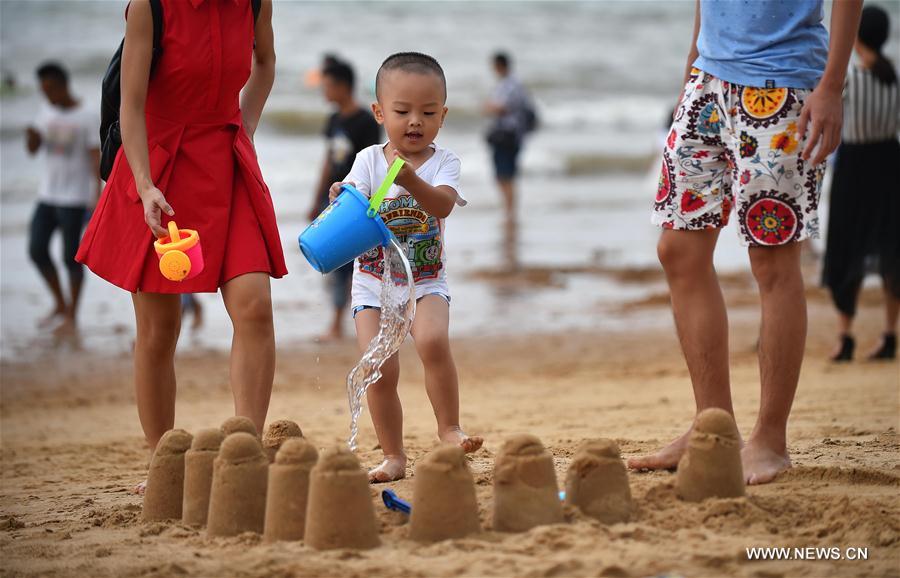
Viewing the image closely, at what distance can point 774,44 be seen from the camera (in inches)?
146

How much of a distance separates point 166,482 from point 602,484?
134cm

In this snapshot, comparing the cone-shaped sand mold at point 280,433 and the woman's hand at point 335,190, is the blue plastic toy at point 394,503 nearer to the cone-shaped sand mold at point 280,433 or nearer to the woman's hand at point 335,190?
the cone-shaped sand mold at point 280,433

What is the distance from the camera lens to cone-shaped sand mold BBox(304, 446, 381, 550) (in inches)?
118

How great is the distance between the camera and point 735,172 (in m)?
3.76

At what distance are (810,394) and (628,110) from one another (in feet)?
65.4

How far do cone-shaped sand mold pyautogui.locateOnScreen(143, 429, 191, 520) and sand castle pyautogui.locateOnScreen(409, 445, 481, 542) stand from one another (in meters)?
0.83

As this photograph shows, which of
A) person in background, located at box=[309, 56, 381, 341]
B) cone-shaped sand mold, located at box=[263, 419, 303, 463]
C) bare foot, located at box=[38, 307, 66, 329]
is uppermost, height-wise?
person in background, located at box=[309, 56, 381, 341]

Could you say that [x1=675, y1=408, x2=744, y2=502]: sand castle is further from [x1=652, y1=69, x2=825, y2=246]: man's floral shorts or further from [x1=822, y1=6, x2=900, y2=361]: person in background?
[x1=822, y1=6, x2=900, y2=361]: person in background

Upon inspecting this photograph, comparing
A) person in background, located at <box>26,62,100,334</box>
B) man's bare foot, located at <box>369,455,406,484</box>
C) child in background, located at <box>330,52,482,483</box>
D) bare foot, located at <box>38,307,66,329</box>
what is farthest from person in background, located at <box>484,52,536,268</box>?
man's bare foot, located at <box>369,455,406,484</box>

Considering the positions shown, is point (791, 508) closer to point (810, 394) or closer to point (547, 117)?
point (810, 394)

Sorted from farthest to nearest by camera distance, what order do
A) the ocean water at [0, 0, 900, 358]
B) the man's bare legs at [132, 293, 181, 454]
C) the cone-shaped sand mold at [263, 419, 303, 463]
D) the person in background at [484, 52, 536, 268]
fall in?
the person in background at [484, 52, 536, 268]
the ocean water at [0, 0, 900, 358]
the man's bare legs at [132, 293, 181, 454]
the cone-shaped sand mold at [263, 419, 303, 463]

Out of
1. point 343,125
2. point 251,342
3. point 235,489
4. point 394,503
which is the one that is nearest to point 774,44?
point 394,503

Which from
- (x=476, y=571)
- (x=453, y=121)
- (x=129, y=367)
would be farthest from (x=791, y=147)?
(x=453, y=121)

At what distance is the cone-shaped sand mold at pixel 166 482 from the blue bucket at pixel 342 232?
72 cm
